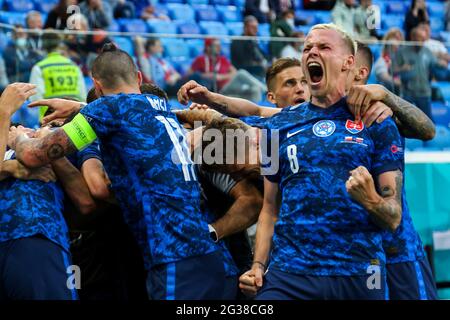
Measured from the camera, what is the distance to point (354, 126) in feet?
14.8

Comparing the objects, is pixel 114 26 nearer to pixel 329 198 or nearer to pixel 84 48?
pixel 84 48

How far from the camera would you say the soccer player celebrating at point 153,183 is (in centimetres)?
460

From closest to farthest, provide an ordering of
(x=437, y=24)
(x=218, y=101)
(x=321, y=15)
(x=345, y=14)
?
1. (x=218, y=101)
2. (x=345, y=14)
3. (x=321, y=15)
4. (x=437, y=24)

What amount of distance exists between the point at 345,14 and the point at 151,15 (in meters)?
3.06

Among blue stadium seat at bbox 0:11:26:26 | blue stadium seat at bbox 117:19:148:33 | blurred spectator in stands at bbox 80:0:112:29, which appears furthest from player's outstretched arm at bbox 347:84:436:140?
blue stadium seat at bbox 117:19:148:33

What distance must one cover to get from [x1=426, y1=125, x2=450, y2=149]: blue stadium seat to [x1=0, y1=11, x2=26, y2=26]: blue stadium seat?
597 centimetres

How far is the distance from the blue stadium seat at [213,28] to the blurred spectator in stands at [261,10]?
0.45m

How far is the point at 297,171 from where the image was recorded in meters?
4.49

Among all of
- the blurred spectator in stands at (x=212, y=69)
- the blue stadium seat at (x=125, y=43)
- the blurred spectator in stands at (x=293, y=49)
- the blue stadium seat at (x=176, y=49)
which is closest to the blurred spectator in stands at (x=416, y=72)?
the blurred spectator in stands at (x=293, y=49)

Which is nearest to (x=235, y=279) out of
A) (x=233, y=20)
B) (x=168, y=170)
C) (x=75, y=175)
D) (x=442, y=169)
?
(x=168, y=170)

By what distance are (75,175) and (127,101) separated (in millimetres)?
651

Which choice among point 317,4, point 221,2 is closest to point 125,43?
point 221,2

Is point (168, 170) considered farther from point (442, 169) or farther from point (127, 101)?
point (442, 169)

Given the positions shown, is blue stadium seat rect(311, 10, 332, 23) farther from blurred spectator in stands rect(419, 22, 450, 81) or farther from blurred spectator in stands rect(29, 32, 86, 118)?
blurred spectator in stands rect(29, 32, 86, 118)
